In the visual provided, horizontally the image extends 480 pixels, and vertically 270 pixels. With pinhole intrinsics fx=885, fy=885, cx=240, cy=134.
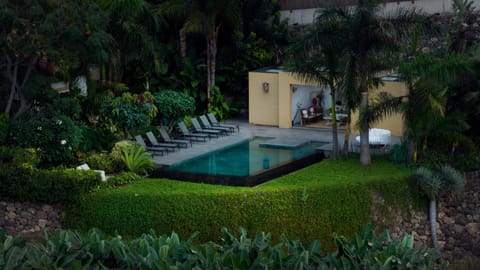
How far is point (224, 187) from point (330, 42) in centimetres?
520

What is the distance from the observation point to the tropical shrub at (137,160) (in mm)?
23734

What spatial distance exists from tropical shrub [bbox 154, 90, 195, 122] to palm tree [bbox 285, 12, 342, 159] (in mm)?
→ 4468

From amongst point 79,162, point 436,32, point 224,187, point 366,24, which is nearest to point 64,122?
point 79,162

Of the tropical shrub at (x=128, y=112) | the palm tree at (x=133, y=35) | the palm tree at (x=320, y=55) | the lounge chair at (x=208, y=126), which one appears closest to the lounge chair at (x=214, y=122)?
the lounge chair at (x=208, y=126)

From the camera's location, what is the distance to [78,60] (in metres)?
24.8

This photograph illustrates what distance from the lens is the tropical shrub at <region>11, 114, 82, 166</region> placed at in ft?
76.5

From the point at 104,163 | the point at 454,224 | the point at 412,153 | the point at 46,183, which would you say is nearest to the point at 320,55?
the point at 412,153

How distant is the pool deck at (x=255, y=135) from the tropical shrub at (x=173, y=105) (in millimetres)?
1288

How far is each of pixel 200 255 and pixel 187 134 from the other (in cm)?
1364

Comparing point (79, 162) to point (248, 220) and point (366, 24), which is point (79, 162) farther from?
point (366, 24)

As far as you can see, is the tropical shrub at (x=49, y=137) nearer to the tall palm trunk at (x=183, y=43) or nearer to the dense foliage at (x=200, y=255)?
the dense foliage at (x=200, y=255)

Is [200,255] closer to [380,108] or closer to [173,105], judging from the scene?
[380,108]

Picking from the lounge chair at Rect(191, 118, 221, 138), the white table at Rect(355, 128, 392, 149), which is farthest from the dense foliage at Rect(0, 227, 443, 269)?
the lounge chair at Rect(191, 118, 221, 138)

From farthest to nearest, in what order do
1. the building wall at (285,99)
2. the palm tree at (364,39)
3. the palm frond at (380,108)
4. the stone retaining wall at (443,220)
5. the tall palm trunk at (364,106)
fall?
the building wall at (285,99) → the tall palm trunk at (364,106) → the palm frond at (380,108) → the palm tree at (364,39) → the stone retaining wall at (443,220)
